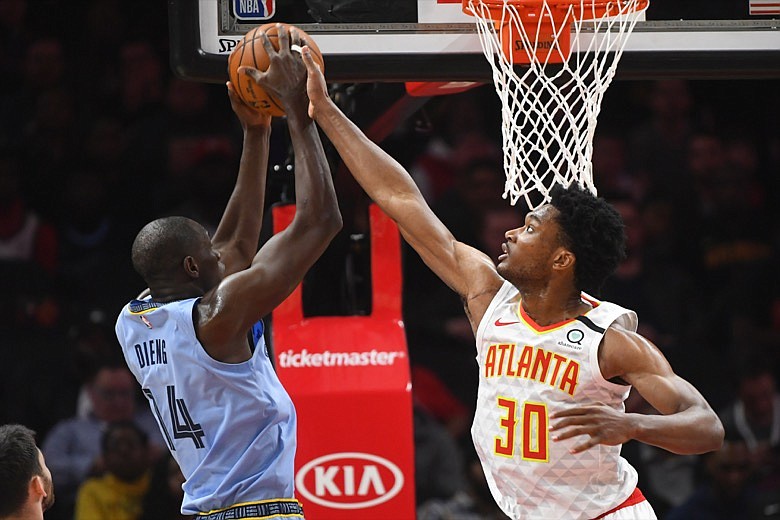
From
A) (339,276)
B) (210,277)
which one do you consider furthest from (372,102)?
(210,277)

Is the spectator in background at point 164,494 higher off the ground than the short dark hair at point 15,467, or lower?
lower

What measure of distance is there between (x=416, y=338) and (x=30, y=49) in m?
3.42

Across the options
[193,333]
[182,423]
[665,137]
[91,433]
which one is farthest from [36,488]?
[665,137]

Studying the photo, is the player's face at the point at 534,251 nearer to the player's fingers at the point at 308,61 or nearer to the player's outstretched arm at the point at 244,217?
the player's fingers at the point at 308,61

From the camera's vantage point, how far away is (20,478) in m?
3.26

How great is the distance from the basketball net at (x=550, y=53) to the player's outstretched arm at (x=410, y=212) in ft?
1.16

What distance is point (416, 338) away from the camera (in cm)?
732

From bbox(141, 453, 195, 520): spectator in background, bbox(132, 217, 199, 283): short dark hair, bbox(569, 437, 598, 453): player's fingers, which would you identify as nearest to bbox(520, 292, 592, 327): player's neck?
bbox(569, 437, 598, 453): player's fingers

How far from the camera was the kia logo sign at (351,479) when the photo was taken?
4.62m

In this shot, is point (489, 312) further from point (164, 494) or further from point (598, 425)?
point (164, 494)

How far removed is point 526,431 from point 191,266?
1.19m

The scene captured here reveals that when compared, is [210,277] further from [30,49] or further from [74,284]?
[30,49]

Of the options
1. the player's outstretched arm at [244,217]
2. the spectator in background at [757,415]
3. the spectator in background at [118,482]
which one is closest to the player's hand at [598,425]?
the player's outstretched arm at [244,217]

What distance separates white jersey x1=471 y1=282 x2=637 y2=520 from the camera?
343cm
